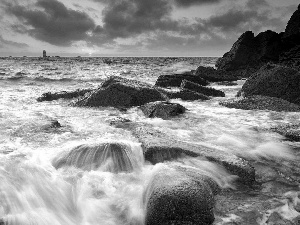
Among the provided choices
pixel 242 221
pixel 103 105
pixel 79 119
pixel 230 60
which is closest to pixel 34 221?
pixel 242 221

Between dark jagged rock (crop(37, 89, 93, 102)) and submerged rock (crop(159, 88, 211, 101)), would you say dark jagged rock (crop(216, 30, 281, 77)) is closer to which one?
submerged rock (crop(159, 88, 211, 101))

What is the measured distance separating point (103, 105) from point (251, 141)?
5.11m

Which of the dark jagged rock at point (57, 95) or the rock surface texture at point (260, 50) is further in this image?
the rock surface texture at point (260, 50)

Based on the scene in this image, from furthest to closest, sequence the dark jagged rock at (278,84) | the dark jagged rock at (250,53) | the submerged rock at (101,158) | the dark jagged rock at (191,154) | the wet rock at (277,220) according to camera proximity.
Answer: the dark jagged rock at (250,53), the dark jagged rock at (278,84), the submerged rock at (101,158), the dark jagged rock at (191,154), the wet rock at (277,220)

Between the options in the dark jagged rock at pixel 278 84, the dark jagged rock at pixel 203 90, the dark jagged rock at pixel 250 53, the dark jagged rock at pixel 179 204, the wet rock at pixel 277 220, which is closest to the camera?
the dark jagged rock at pixel 179 204

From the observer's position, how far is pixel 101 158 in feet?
13.4

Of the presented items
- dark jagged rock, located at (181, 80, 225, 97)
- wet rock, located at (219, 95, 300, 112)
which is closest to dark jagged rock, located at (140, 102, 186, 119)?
wet rock, located at (219, 95, 300, 112)

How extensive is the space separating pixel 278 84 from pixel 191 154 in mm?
6859

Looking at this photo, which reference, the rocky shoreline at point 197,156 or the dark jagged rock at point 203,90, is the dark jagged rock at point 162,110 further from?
the dark jagged rock at point 203,90

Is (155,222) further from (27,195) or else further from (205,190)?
(27,195)

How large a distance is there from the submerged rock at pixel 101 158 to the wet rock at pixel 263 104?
17.5 feet

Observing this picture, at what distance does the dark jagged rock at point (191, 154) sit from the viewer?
3704mm

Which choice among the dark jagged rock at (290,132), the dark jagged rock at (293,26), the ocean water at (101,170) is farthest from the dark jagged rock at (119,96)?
the dark jagged rock at (293,26)

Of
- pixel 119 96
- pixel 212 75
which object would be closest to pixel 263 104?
pixel 119 96
